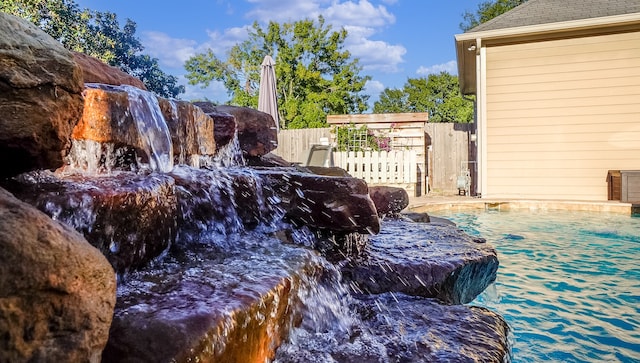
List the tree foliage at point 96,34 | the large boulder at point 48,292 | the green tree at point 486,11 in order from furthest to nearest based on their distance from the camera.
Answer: the green tree at point 486,11 → the tree foliage at point 96,34 → the large boulder at point 48,292

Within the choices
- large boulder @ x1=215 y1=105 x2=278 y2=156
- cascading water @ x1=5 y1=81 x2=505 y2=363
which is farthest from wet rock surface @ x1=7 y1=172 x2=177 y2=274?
large boulder @ x1=215 y1=105 x2=278 y2=156

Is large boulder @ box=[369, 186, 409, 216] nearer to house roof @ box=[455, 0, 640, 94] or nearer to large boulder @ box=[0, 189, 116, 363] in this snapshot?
large boulder @ box=[0, 189, 116, 363]

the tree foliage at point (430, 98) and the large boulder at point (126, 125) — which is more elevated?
the tree foliage at point (430, 98)

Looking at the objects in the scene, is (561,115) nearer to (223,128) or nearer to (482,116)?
(482,116)

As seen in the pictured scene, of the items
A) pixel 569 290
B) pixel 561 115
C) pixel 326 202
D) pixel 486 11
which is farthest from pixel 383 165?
pixel 486 11

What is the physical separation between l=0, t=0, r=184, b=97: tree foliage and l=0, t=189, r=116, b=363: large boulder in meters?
10.4

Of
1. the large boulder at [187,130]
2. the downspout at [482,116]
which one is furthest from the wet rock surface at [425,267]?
the downspout at [482,116]

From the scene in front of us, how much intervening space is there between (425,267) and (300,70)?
19.2 meters

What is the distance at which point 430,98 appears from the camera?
22.1 metres

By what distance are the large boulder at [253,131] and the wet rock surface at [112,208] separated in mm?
1930

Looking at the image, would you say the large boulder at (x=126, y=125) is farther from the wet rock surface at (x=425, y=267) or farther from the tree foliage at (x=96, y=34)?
the tree foliage at (x=96, y=34)

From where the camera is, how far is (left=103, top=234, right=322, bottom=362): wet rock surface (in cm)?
91

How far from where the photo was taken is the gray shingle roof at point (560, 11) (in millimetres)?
A: 7421

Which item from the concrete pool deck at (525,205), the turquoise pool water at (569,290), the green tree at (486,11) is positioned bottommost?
the turquoise pool water at (569,290)
